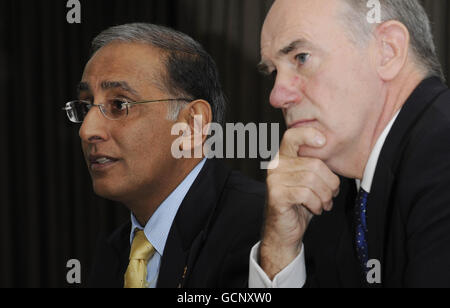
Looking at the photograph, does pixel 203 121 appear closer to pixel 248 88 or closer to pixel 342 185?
pixel 342 185

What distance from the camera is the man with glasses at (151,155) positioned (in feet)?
5.46

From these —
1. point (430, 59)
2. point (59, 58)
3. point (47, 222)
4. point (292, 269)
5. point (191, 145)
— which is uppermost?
point (59, 58)

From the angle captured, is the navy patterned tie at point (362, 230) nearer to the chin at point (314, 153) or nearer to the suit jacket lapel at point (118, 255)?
the chin at point (314, 153)

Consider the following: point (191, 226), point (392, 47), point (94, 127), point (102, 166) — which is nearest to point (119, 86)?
point (94, 127)

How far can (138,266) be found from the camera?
168cm

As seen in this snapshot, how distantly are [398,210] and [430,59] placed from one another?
0.43 meters

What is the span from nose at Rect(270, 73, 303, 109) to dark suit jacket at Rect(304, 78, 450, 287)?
255mm

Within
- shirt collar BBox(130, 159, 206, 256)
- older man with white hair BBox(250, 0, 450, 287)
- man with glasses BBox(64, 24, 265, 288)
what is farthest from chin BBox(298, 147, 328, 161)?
shirt collar BBox(130, 159, 206, 256)

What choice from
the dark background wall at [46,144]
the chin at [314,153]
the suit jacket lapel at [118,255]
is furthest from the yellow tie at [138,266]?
the dark background wall at [46,144]

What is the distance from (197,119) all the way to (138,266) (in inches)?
20.5

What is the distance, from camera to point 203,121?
187 centimetres

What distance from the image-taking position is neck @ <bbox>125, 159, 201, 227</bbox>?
1.79 m

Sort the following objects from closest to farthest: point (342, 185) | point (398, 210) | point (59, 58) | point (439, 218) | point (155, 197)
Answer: point (439, 218), point (398, 210), point (342, 185), point (155, 197), point (59, 58)
